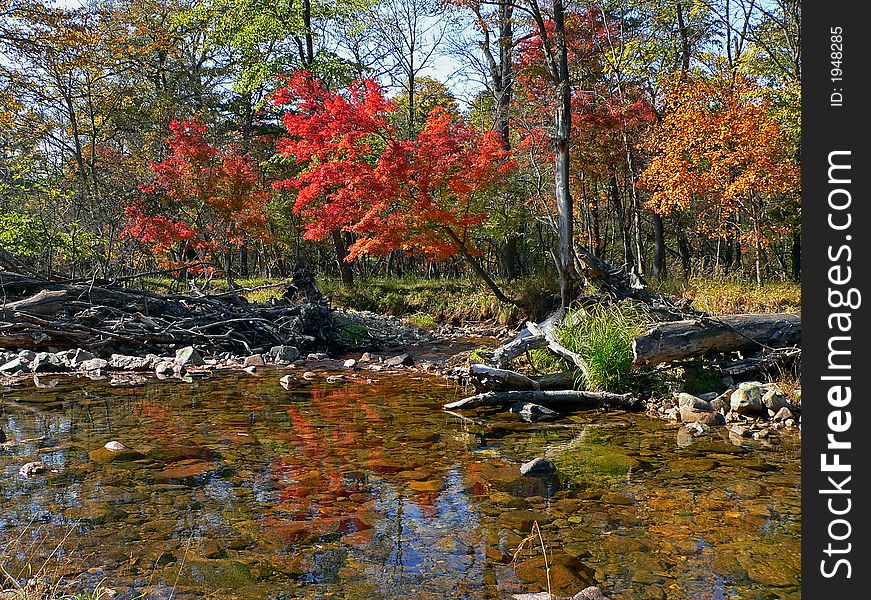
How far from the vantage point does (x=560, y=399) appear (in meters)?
7.28

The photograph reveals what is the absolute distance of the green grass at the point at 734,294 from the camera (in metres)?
11.5

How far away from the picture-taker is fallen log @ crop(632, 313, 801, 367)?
7.12m

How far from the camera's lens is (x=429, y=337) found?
1421 cm

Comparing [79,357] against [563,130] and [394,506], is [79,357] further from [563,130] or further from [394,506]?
[563,130]

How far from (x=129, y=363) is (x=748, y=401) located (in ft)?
28.5

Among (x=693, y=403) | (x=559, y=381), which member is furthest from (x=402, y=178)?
(x=693, y=403)

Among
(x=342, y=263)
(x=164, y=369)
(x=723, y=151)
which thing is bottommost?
(x=164, y=369)

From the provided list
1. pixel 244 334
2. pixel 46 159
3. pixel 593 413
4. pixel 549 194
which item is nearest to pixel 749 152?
pixel 549 194

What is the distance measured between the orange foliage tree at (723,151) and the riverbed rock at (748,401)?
8.16m

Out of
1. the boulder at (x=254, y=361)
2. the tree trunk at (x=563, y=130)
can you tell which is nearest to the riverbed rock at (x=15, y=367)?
the boulder at (x=254, y=361)

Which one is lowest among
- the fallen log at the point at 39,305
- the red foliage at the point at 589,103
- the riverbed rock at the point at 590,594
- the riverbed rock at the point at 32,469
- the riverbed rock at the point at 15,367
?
the riverbed rock at the point at 590,594

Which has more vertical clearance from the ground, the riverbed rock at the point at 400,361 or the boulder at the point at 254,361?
the boulder at the point at 254,361

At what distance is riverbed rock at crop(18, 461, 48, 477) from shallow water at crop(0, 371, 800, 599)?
4.6 inches

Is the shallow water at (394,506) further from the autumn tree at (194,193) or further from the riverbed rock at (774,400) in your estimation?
the autumn tree at (194,193)
